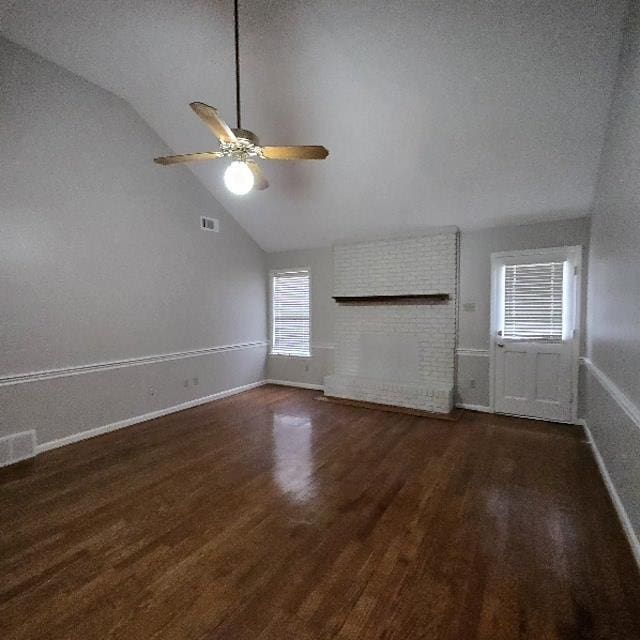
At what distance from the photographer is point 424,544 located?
199cm

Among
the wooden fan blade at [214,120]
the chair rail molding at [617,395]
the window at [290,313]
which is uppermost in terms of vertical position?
the wooden fan blade at [214,120]

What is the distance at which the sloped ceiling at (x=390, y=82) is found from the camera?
2.39 metres

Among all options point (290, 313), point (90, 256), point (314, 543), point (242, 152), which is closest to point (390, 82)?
point (242, 152)

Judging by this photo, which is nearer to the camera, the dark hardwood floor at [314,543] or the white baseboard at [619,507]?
the dark hardwood floor at [314,543]

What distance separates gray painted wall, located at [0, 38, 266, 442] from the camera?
307 cm

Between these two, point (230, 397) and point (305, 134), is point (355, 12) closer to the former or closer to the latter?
point (305, 134)

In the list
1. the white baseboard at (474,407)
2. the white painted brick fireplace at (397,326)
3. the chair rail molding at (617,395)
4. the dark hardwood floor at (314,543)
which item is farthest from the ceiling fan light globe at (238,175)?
the white baseboard at (474,407)

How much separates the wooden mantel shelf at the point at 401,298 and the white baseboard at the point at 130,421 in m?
2.38

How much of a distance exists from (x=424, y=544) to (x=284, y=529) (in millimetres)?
Result: 869

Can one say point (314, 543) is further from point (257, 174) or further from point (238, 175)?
point (257, 174)

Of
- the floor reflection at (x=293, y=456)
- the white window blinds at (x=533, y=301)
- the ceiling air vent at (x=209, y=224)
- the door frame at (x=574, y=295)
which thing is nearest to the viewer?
the floor reflection at (x=293, y=456)

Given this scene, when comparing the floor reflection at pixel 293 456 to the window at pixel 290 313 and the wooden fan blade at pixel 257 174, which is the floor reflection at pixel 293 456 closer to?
the window at pixel 290 313

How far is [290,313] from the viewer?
6.17m

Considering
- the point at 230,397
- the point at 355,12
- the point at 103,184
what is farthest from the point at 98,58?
the point at 230,397
